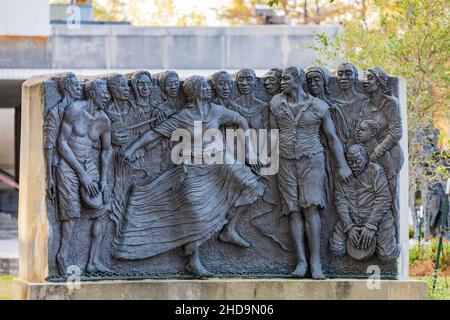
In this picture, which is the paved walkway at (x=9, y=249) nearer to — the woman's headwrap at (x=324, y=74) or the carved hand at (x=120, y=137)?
the carved hand at (x=120, y=137)

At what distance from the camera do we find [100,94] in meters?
13.9

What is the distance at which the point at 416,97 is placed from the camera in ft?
66.2

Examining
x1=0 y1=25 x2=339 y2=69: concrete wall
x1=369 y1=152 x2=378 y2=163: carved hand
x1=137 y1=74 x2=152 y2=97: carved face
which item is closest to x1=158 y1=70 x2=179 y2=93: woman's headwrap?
x1=137 y1=74 x2=152 y2=97: carved face

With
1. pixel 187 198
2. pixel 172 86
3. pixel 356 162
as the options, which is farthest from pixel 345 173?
pixel 172 86

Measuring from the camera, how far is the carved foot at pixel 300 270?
14.3 m

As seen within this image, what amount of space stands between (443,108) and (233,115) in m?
8.84

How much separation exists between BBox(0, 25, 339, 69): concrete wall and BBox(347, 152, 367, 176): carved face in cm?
1173

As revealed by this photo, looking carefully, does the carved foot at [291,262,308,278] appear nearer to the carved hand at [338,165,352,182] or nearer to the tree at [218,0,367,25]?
the carved hand at [338,165,352,182]

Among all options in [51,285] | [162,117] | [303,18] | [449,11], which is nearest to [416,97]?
[449,11]

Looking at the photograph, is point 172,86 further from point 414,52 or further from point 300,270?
point 414,52

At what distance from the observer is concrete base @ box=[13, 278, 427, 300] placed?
44.9 ft

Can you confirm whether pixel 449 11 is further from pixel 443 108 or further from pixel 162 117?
pixel 162 117

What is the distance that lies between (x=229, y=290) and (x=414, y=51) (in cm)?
727
